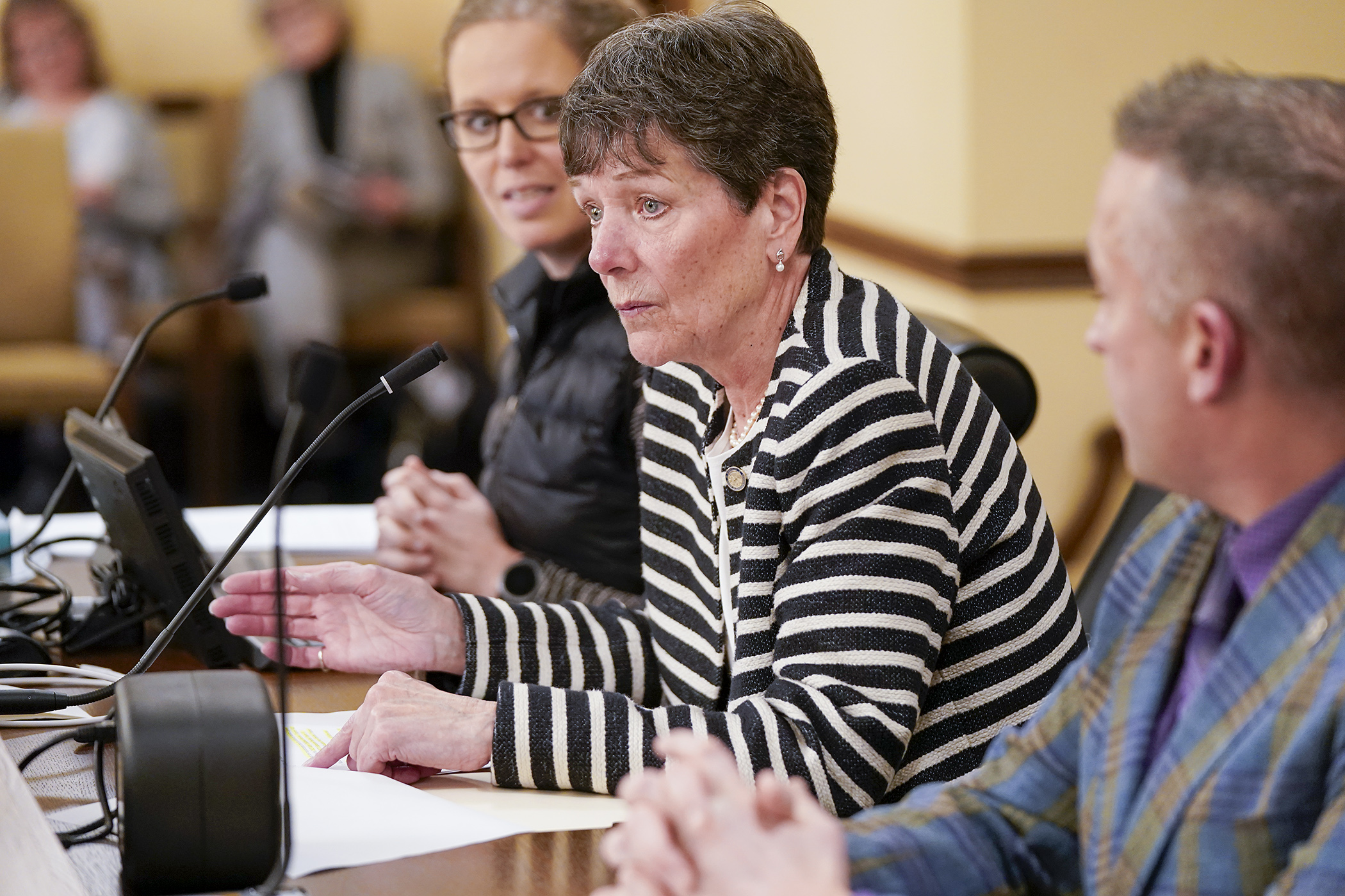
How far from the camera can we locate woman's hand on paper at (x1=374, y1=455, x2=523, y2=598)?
183 cm

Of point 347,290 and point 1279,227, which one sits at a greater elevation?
point 1279,227

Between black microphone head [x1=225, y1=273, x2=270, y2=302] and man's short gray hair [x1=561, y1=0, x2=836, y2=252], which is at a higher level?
man's short gray hair [x1=561, y1=0, x2=836, y2=252]

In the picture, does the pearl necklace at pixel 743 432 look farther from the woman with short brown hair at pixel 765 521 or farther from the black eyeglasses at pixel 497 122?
the black eyeglasses at pixel 497 122

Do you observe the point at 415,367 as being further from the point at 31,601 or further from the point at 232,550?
the point at 31,601

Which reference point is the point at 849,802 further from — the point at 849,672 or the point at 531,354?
the point at 531,354

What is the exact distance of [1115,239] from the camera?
0.81 meters

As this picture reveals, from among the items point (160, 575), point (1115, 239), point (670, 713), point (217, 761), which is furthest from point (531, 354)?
point (1115, 239)

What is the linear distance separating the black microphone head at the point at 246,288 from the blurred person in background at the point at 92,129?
11.5 ft

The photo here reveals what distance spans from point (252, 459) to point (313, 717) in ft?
14.2

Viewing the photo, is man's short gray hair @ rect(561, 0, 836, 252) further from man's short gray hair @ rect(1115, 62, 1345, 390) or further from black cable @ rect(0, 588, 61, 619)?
black cable @ rect(0, 588, 61, 619)

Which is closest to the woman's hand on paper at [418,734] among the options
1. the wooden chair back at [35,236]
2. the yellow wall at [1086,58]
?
the yellow wall at [1086,58]

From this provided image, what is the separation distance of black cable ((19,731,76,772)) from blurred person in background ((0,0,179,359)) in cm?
398

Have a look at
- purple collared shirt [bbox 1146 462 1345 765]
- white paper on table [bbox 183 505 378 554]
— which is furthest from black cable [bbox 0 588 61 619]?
purple collared shirt [bbox 1146 462 1345 765]

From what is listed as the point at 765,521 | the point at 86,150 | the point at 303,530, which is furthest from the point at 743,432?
the point at 86,150
